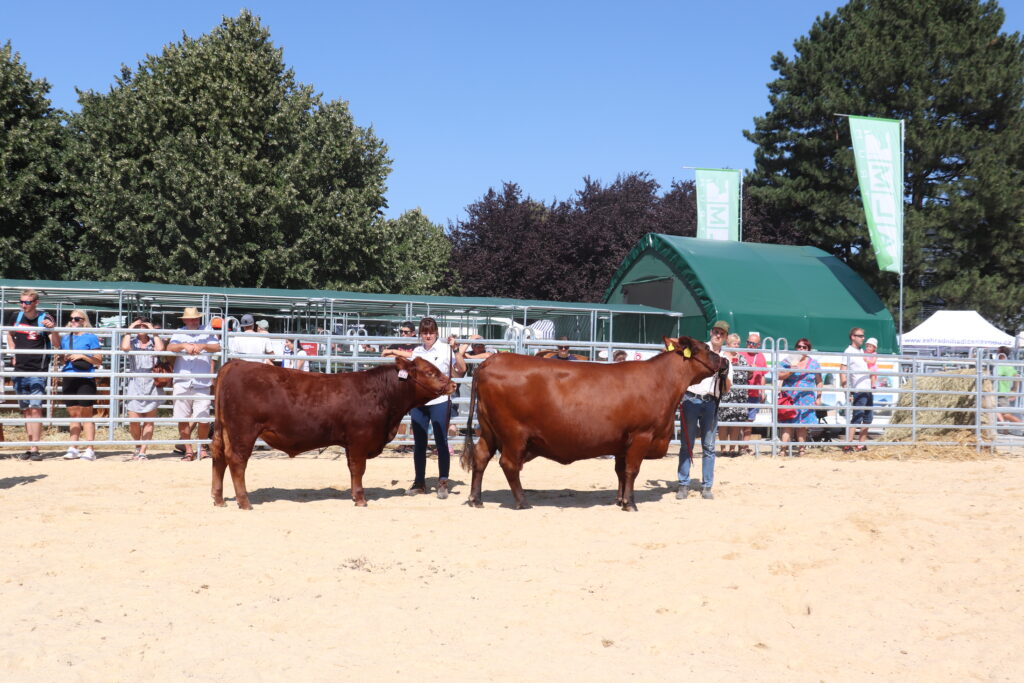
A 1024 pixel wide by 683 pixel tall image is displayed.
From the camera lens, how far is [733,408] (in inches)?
493

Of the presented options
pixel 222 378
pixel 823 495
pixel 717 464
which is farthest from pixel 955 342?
pixel 222 378

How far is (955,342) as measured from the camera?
2383cm

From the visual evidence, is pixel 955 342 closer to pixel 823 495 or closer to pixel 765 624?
pixel 823 495

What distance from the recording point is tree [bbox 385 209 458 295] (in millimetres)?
29891

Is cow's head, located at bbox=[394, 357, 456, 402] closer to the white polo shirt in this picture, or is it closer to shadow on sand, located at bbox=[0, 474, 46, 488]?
the white polo shirt

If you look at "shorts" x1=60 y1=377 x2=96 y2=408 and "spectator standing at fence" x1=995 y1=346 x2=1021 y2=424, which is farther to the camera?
"spectator standing at fence" x1=995 y1=346 x2=1021 y2=424

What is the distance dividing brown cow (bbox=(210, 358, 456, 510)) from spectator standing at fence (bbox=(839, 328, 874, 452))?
23.6 ft

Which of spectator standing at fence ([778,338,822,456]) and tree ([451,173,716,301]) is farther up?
tree ([451,173,716,301])

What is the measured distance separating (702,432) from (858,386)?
5555 millimetres

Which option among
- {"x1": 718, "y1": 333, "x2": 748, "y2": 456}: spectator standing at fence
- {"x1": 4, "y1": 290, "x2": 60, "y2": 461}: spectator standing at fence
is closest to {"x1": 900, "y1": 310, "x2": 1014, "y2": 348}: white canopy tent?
{"x1": 718, "y1": 333, "x2": 748, "y2": 456}: spectator standing at fence

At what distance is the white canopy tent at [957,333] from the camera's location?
78.3 ft

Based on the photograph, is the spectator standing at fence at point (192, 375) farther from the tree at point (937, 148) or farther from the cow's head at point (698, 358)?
the tree at point (937, 148)

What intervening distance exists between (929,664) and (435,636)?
2.26 m

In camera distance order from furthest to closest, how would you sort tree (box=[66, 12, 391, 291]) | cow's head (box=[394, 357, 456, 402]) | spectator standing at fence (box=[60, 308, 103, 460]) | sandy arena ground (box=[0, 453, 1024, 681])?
tree (box=[66, 12, 391, 291]), spectator standing at fence (box=[60, 308, 103, 460]), cow's head (box=[394, 357, 456, 402]), sandy arena ground (box=[0, 453, 1024, 681])
